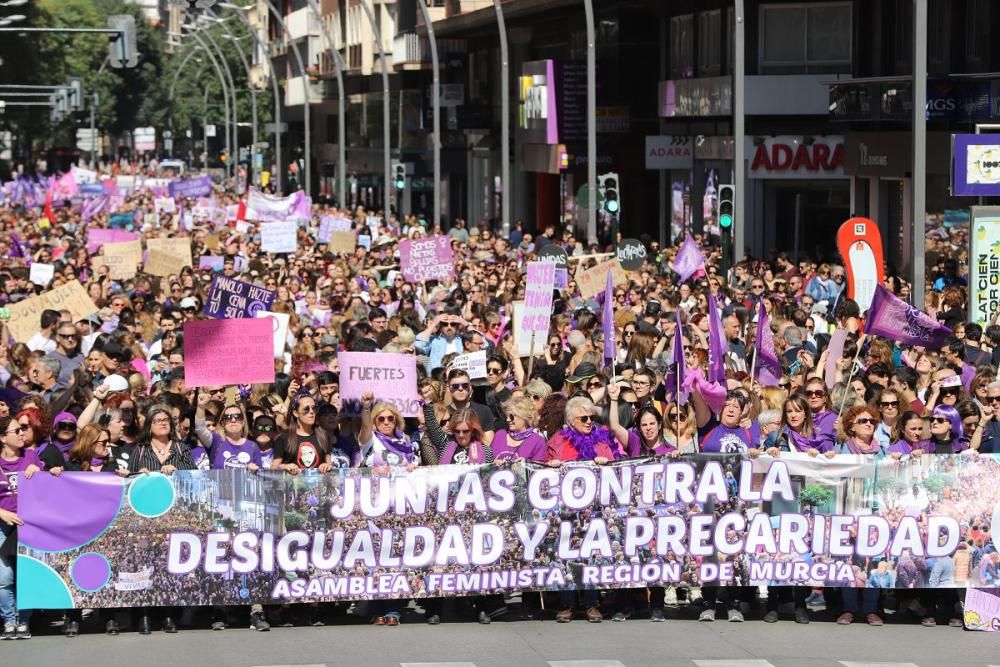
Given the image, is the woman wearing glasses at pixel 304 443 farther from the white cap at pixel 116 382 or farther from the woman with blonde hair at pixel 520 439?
the white cap at pixel 116 382

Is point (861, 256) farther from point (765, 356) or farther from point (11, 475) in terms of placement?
point (11, 475)

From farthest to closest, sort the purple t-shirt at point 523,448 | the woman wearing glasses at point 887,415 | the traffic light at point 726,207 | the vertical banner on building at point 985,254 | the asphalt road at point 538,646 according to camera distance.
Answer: the traffic light at point 726,207
the vertical banner on building at point 985,254
the woman wearing glasses at point 887,415
the purple t-shirt at point 523,448
the asphalt road at point 538,646

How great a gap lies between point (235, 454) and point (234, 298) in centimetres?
760

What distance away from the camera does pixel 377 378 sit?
13117mm

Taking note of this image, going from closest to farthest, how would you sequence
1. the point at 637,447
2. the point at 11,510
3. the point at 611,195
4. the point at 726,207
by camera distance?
the point at 11,510 < the point at 637,447 < the point at 726,207 < the point at 611,195

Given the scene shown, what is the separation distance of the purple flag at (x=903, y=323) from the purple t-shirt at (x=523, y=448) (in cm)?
454

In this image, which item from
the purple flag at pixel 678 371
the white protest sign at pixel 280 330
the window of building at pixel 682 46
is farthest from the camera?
the window of building at pixel 682 46

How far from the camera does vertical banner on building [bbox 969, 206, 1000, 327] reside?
1919 centimetres

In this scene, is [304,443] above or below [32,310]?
below

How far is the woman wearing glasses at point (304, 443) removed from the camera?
12.0m

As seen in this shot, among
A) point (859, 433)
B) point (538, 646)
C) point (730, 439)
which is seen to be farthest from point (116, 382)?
point (859, 433)

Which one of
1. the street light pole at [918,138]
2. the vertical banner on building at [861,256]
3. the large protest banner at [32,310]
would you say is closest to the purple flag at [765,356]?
the street light pole at [918,138]

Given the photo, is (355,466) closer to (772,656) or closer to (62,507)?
(62,507)

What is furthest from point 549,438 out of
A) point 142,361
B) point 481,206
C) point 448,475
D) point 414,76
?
point 414,76
